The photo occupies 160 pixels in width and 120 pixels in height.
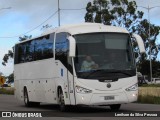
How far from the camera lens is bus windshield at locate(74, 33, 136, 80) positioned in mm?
19125

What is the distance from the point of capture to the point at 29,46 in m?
25.8

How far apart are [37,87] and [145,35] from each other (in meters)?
60.2

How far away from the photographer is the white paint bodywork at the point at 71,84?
19.0m

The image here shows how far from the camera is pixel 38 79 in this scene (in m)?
24.6

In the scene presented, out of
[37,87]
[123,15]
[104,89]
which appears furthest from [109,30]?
[123,15]

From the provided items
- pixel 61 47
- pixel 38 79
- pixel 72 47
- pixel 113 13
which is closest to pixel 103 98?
pixel 72 47

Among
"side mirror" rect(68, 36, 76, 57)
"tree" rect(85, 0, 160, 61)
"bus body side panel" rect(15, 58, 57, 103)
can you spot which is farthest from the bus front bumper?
"tree" rect(85, 0, 160, 61)

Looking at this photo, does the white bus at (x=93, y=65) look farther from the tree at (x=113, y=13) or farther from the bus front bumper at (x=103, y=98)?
the tree at (x=113, y=13)

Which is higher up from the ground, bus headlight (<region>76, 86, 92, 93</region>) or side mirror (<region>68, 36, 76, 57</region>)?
side mirror (<region>68, 36, 76, 57</region>)

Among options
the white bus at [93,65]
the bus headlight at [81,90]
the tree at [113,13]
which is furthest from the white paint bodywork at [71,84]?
the tree at [113,13]

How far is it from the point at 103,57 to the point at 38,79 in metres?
6.09

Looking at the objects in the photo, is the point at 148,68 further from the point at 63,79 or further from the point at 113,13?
the point at 63,79

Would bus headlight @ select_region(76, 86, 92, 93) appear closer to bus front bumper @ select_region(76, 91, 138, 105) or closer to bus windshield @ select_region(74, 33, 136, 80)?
bus front bumper @ select_region(76, 91, 138, 105)

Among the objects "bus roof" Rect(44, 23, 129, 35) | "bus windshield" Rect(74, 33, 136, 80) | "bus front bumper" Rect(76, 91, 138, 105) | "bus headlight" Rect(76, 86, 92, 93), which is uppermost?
"bus roof" Rect(44, 23, 129, 35)
